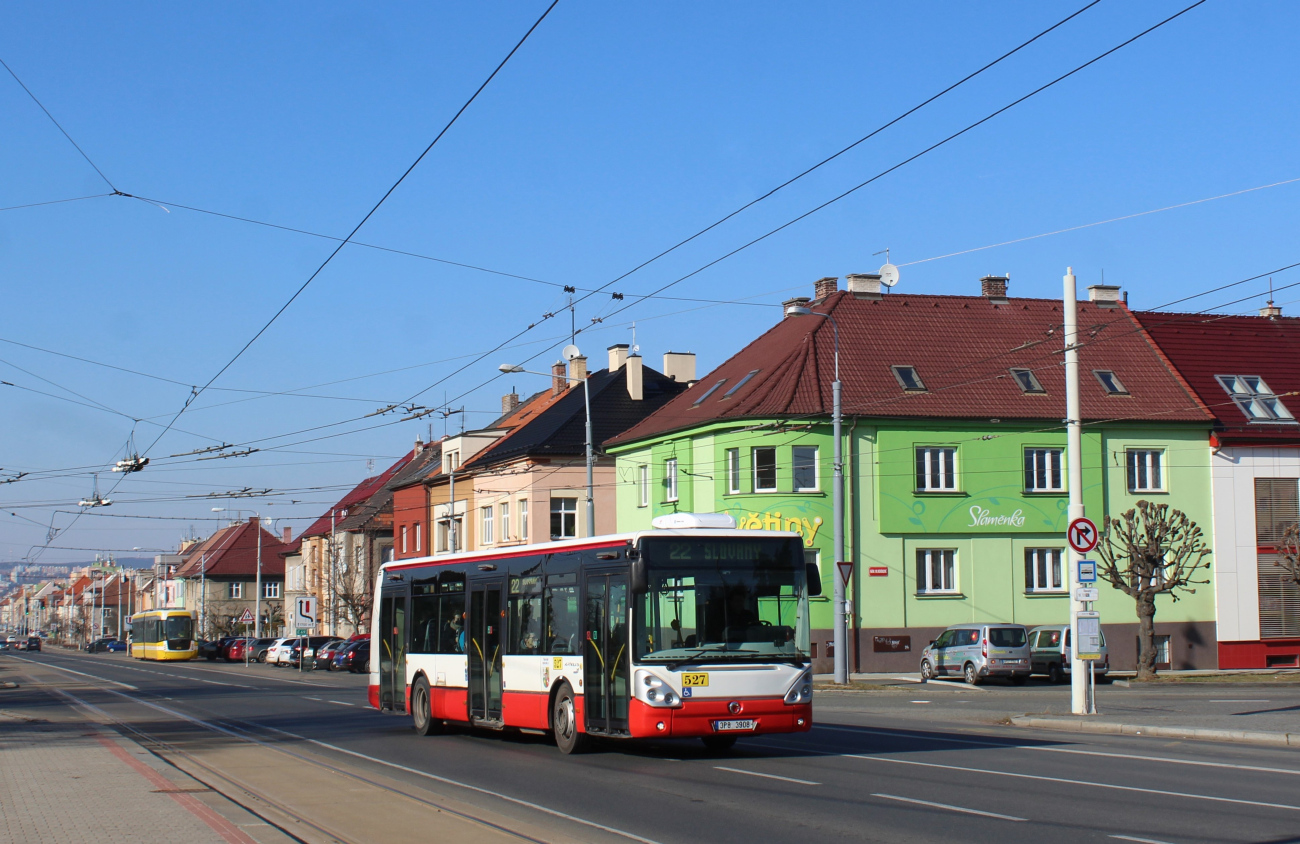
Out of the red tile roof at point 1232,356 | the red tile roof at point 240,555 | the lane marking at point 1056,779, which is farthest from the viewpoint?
the red tile roof at point 240,555

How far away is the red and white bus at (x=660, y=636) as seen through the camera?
1521 centimetres

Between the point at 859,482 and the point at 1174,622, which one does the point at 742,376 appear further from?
the point at 1174,622

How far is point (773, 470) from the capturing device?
129 feet

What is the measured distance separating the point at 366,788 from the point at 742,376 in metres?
31.7

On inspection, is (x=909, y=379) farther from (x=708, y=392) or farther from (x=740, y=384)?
(x=708, y=392)

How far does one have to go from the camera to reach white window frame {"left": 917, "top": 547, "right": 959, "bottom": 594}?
131 ft

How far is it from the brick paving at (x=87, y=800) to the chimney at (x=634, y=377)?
37896 millimetres

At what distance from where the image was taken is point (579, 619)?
1666cm

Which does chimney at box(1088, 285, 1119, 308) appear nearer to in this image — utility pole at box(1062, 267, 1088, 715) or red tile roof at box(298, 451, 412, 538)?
utility pole at box(1062, 267, 1088, 715)

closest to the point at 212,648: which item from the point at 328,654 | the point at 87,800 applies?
the point at 328,654

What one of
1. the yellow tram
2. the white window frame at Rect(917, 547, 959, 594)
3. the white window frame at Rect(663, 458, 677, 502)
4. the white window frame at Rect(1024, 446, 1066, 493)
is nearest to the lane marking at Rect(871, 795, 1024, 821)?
the white window frame at Rect(917, 547, 959, 594)

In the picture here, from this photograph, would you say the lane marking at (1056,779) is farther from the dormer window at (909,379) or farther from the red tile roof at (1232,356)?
the red tile roof at (1232,356)

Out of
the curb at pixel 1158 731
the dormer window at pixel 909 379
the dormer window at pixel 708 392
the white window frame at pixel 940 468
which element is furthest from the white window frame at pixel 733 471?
the curb at pixel 1158 731

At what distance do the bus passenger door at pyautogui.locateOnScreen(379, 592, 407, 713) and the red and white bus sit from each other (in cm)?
382
